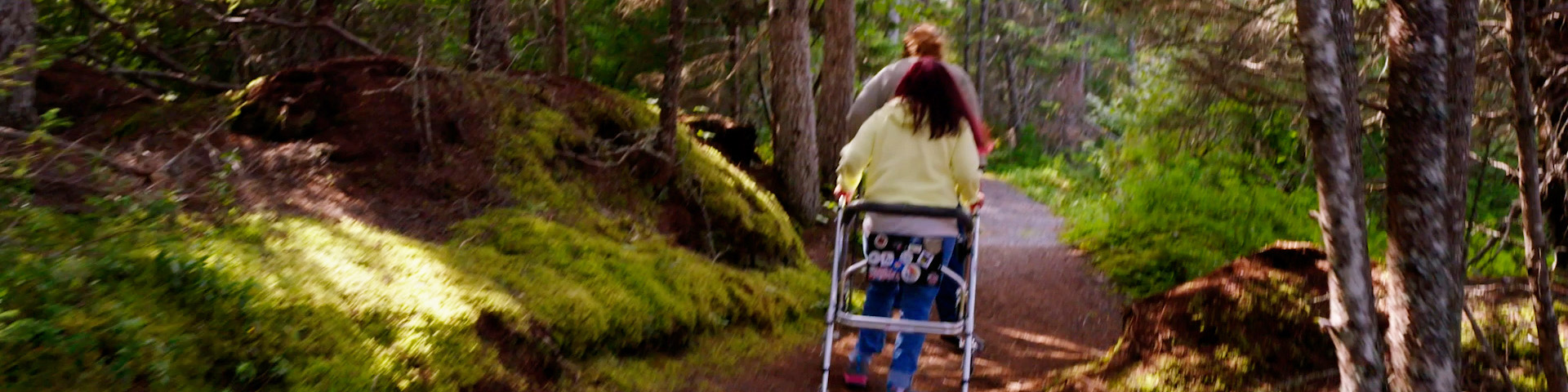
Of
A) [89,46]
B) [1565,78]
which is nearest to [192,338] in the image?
[89,46]

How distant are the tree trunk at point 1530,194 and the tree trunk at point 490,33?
23.6ft

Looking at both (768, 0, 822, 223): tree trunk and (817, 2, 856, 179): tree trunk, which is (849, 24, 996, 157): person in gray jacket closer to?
(768, 0, 822, 223): tree trunk

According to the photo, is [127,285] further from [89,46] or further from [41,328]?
[89,46]

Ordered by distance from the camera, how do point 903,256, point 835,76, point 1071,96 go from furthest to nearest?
point 1071,96, point 835,76, point 903,256

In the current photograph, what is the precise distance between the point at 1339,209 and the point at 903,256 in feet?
6.84

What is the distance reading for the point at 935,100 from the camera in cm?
541

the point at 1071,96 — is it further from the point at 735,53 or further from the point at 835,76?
the point at 835,76

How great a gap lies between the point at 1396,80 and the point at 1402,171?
42cm

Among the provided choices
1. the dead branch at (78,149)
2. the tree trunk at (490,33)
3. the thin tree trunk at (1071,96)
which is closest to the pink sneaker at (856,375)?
the dead branch at (78,149)

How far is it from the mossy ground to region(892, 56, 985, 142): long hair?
1.97m

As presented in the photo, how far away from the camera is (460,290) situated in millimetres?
4996

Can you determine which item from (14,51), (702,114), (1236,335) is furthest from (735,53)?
(1236,335)

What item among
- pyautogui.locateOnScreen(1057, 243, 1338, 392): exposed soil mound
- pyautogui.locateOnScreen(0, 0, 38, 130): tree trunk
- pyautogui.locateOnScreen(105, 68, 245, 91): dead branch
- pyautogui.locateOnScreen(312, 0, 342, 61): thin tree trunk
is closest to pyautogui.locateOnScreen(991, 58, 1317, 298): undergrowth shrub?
pyautogui.locateOnScreen(1057, 243, 1338, 392): exposed soil mound

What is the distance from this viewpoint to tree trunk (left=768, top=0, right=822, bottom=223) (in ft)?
39.7
